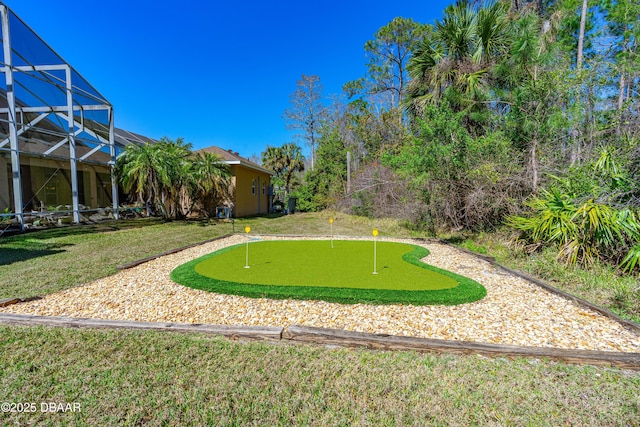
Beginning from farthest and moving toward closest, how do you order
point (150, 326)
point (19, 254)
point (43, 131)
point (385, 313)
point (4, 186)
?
point (4, 186) → point (43, 131) → point (19, 254) → point (385, 313) → point (150, 326)

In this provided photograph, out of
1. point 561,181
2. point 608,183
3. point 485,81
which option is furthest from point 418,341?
point 485,81

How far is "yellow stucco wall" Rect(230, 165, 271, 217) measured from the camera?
1552 centimetres

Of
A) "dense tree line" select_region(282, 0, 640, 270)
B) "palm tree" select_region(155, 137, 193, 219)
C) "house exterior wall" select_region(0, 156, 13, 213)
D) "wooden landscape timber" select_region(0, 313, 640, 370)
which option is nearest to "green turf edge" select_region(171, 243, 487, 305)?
"wooden landscape timber" select_region(0, 313, 640, 370)

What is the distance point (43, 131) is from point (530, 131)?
15.5 metres

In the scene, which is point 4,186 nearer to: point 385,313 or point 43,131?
point 43,131

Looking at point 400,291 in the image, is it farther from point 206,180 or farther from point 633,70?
point 206,180

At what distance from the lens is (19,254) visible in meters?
6.38

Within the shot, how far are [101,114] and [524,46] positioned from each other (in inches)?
629

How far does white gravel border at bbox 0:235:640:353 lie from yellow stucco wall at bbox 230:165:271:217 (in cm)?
1135

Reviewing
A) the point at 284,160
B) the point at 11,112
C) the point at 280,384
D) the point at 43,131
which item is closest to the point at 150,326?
the point at 280,384

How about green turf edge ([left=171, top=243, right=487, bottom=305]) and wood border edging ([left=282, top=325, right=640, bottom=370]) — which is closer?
wood border edging ([left=282, top=325, right=640, bottom=370])

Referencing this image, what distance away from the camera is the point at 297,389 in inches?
83.2

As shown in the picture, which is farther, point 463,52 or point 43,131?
point 43,131

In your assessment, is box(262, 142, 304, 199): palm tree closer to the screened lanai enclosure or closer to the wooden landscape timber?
the screened lanai enclosure
